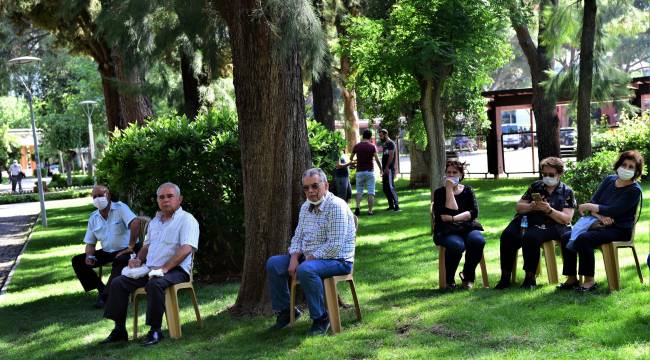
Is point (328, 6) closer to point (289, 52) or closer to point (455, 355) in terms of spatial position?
point (289, 52)

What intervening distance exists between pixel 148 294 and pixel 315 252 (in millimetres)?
1375

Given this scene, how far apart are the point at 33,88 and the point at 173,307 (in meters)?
61.9

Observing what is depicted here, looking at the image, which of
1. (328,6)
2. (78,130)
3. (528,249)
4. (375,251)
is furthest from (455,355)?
(78,130)

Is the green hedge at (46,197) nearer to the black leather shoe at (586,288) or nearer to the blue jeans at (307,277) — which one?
the blue jeans at (307,277)

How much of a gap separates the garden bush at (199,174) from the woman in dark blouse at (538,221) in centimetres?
328

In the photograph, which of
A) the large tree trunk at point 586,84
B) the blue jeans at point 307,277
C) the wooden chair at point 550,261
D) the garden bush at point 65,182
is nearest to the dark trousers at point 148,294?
the blue jeans at point 307,277

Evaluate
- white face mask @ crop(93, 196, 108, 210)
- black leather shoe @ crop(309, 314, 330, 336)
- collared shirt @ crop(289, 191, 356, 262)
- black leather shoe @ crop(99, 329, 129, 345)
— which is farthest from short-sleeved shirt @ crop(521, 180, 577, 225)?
white face mask @ crop(93, 196, 108, 210)

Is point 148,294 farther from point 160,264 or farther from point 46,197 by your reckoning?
point 46,197

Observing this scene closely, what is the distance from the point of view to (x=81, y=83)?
164 ft

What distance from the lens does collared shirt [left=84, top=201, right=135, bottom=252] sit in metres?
9.08

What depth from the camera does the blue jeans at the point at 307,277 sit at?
6703 millimetres

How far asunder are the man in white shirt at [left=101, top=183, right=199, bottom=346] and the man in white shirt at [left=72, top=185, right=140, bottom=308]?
63.0 inches

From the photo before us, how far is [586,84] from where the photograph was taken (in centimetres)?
1168

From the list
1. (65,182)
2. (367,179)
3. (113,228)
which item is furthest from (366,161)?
(65,182)
